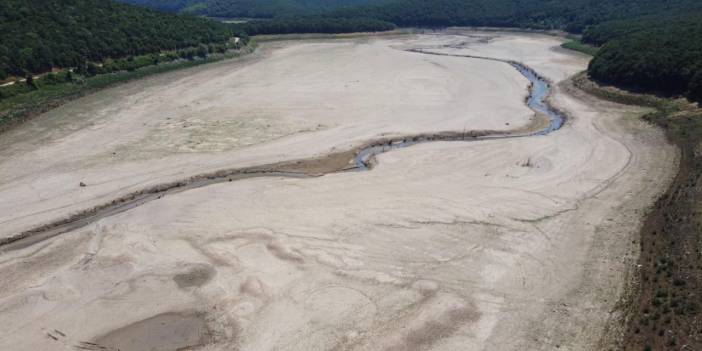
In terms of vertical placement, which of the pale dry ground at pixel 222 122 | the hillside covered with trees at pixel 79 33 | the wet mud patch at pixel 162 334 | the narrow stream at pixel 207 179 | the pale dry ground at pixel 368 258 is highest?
the hillside covered with trees at pixel 79 33

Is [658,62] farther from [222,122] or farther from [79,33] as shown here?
[79,33]

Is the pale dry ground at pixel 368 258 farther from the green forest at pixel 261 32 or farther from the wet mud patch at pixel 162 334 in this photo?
the green forest at pixel 261 32

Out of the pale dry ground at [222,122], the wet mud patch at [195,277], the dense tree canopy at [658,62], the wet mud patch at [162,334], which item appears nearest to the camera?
the wet mud patch at [162,334]

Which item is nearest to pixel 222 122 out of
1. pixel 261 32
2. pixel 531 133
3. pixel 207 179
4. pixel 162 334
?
pixel 207 179

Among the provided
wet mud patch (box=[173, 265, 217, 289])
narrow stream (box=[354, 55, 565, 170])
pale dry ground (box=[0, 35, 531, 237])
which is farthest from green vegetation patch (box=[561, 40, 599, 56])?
wet mud patch (box=[173, 265, 217, 289])

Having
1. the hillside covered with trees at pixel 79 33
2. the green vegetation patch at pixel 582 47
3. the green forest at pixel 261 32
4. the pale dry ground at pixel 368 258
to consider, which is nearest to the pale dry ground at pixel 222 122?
the pale dry ground at pixel 368 258

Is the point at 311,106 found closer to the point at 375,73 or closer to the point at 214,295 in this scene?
the point at 375,73

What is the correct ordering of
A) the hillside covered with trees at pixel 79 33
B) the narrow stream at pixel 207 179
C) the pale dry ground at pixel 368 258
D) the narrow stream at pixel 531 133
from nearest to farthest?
the pale dry ground at pixel 368 258 < the narrow stream at pixel 207 179 < the narrow stream at pixel 531 133 < the hillside covered with trees at pixel 79 33

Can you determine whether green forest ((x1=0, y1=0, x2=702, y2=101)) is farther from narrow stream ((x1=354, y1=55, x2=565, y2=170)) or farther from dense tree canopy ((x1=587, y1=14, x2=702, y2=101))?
narrow stream ((x1=354, y1=55, x2=565, y2=170))
